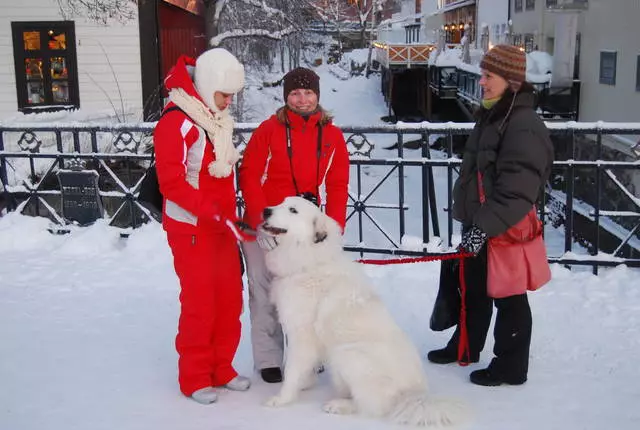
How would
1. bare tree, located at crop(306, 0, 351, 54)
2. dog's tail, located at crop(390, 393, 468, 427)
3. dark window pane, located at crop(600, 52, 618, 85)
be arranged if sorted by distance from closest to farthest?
dog's tail, located at crop(390, 393, 468, 427) < dark window pane, located at crop(600, 52, 618, 85) < bare tree, located at crop(306, 0, 351, 54)

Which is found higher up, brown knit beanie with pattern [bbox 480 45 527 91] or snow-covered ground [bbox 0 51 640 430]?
brown knit beanie with pattern [bbox 480 45 527 91]

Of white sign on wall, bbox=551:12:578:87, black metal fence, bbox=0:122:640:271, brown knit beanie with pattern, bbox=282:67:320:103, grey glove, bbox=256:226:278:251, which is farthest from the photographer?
white sign on wall, bbox=551:12:578:87

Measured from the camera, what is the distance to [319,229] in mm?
3824

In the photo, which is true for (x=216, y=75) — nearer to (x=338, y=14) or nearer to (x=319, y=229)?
(x=319, y=229)

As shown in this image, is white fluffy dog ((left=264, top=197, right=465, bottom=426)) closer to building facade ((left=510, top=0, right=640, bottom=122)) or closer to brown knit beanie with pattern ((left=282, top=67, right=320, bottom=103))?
brown knit beanie with pattern ((left=282, top=67, right=320, bottom=103))

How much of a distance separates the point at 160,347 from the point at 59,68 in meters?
A: 12.4

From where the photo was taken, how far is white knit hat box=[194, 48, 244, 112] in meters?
3.75

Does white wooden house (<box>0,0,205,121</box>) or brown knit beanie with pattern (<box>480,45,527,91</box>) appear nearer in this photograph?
brown knit beanie with pattern (<box>480,45,527,91</box>)

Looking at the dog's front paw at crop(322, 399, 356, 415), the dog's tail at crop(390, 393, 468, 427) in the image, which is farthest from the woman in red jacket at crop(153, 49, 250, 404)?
the dog's tail at crop(390, 393, 468, 427)

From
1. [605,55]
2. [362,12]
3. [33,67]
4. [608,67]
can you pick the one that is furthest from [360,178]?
[362,12]

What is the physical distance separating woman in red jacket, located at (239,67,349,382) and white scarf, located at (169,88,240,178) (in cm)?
27

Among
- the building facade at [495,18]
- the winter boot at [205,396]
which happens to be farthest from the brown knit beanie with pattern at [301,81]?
the building facade at [495,18]

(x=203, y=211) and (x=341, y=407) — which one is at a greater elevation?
(x=203, y=211)

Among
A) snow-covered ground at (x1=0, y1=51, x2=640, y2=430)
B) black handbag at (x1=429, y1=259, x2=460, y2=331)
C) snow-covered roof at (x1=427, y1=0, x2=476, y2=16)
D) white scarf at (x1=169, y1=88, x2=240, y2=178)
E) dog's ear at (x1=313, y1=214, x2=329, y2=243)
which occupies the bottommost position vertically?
snow-covered ground at (x1=0, y1=51, x2=640, y2=430)
